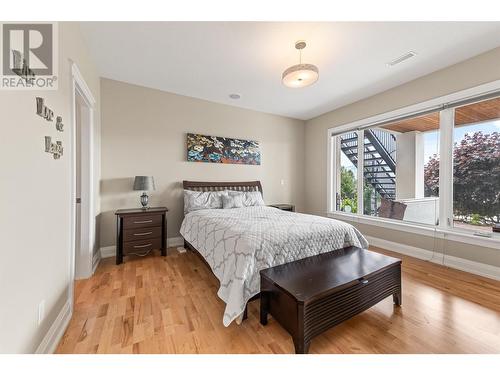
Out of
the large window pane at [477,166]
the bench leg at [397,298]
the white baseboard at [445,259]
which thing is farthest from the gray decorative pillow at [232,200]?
the large window pane at [477,166]

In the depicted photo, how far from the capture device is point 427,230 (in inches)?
120

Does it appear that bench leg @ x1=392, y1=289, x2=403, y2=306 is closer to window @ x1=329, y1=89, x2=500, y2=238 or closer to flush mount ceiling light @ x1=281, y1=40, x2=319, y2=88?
window @ x1=329, y1=89, x2=500, y2=238

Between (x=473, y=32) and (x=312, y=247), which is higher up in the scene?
(x=473, y=32)

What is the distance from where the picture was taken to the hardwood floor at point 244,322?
145 centimetres

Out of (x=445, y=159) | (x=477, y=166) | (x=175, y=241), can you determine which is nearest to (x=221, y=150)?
(x=175, y=241)

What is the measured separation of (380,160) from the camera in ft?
12.5

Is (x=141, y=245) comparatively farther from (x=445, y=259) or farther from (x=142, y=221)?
(x=445, y=259)

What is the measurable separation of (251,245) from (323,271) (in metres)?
0.63

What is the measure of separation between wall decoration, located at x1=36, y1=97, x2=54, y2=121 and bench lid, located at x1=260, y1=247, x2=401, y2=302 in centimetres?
191

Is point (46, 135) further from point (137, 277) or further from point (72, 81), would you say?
point (137, 277)

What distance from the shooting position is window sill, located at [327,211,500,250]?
2534 millimetres
